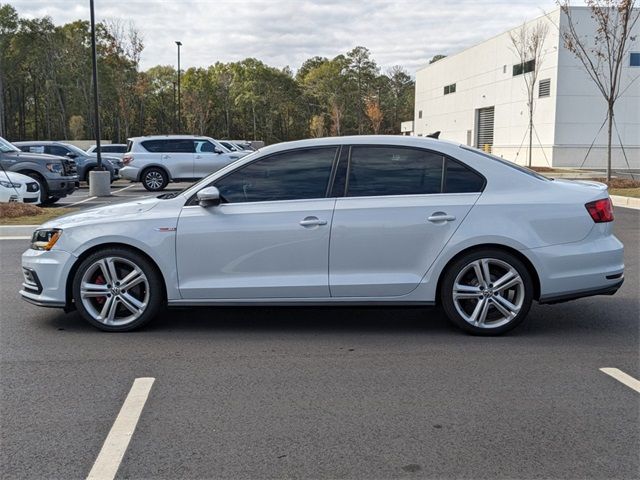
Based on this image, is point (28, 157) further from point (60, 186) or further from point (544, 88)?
point (544, 88)

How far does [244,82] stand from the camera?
91.8 meters

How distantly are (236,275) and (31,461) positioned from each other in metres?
2.40

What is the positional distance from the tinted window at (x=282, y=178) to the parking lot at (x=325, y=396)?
1182mm

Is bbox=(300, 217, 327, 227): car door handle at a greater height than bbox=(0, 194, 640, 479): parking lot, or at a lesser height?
greater

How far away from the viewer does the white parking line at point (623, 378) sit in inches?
168

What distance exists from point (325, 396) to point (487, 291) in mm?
1878

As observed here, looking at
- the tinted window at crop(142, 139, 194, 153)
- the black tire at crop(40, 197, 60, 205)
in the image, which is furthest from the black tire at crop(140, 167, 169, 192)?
the black tire at crop(40, 197, 60, 205)

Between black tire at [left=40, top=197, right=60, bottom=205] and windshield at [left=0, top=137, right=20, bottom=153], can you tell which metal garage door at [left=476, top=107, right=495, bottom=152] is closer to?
black tire at [left=40, top=197, right=60, bottom=205]

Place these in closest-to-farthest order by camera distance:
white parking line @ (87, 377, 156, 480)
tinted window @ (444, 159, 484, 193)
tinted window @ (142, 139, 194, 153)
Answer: white parking line @ (87, 377, 156, 480), tinted window @ (444, 159, 484, 193), tinted window @ (142, 139, 194, 153)

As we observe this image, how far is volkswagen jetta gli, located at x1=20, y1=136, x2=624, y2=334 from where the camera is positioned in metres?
5.30

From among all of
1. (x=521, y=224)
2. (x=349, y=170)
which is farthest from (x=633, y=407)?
(x=349, y=170)

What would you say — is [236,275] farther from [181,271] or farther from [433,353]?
[433,353]

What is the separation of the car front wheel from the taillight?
1907 centimetres

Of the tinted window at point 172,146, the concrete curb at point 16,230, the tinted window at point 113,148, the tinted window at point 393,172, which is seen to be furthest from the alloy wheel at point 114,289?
the tinted window at point 113,148
